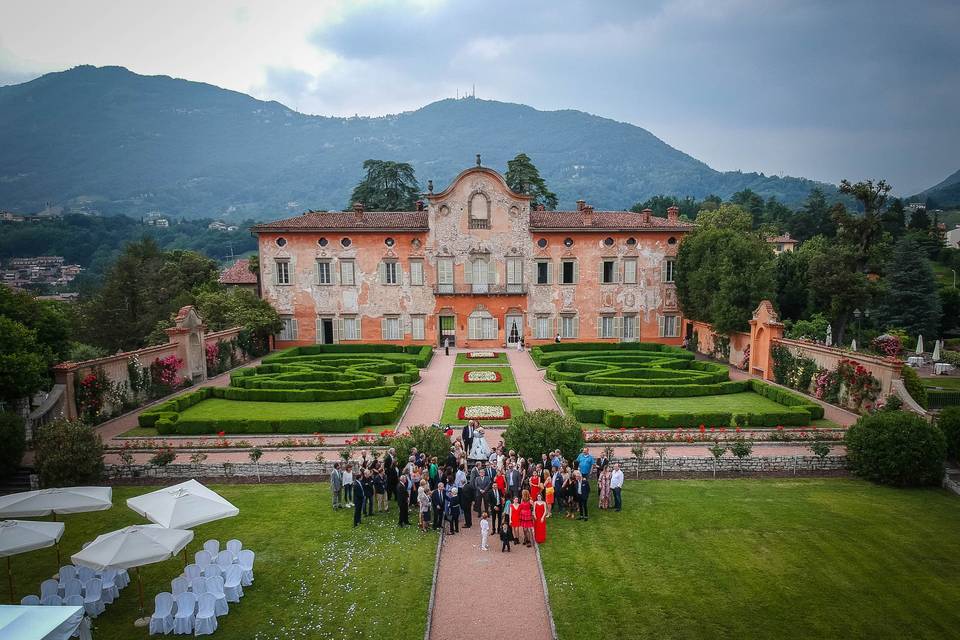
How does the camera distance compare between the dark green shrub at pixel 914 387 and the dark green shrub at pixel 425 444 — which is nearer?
the dark green shrub at pixel 425 444

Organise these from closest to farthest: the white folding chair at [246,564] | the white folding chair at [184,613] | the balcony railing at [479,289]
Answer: the white folding chair at [184,613]
the white folding chair at [246,564]
the balcony railing at [479,289]

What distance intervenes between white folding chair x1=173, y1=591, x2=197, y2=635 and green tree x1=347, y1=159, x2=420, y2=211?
55.2 m

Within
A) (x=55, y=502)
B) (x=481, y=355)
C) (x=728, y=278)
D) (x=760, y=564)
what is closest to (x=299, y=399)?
(x=481, y=355)

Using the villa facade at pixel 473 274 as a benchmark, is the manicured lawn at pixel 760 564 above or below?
below

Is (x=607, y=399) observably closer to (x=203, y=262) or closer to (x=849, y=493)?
(x=849, y=493)

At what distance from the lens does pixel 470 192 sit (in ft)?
125

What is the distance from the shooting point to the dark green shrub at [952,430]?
15.9 meters

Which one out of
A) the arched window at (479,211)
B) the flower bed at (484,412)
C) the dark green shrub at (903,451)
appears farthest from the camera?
the arched window at (479,211)

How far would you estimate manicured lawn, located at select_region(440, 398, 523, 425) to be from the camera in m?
20.9

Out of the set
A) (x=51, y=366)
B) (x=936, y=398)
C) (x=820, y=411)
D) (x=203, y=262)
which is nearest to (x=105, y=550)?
(x=51, y=366)

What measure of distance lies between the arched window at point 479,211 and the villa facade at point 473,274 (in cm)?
7

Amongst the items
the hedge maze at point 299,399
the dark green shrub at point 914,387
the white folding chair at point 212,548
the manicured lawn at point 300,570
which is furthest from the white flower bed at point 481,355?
the white folding chair at point 212,548

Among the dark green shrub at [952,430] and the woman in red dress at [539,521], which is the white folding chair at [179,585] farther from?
the dark green shrub at [952,430]

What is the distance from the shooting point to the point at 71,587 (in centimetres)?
948
